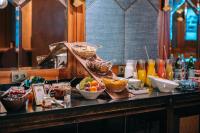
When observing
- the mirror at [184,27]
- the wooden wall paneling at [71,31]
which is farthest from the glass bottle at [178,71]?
the wooden wall paneling at [71,31]

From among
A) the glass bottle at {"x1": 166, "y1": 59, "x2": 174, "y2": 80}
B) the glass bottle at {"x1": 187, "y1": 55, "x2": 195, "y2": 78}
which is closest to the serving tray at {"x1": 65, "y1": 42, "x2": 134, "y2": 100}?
the glass bottle at {"x1": 166, "y1": 59, "x2": 174, "y2": 80}

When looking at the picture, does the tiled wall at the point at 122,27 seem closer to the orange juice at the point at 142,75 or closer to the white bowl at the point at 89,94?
the orange juice at the point at 142,75

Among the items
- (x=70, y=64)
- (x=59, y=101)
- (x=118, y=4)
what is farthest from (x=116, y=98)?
(x=118, y=4)

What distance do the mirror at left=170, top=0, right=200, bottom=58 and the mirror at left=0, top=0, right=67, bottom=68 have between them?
129 cm

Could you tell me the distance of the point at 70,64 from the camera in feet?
9.04

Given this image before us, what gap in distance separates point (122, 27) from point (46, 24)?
79cm

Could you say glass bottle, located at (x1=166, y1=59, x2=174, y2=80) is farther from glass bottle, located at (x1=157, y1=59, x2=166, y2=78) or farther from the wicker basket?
the wicker basket

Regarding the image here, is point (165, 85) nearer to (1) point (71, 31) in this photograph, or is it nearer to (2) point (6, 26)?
(1) point (71, 31)

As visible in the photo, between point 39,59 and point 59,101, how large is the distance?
1.89ft

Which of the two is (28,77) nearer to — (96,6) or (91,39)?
(91,39)

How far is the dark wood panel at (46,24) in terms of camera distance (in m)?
2.60

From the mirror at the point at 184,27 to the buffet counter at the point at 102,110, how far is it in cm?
90

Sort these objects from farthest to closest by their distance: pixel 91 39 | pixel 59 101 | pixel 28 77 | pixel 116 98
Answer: pixel 91 39 < pixel 28 77 < pixel 116 98 < pixel 59 101

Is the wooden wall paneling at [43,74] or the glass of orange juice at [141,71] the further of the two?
the glass of orange juice at [141,71]
